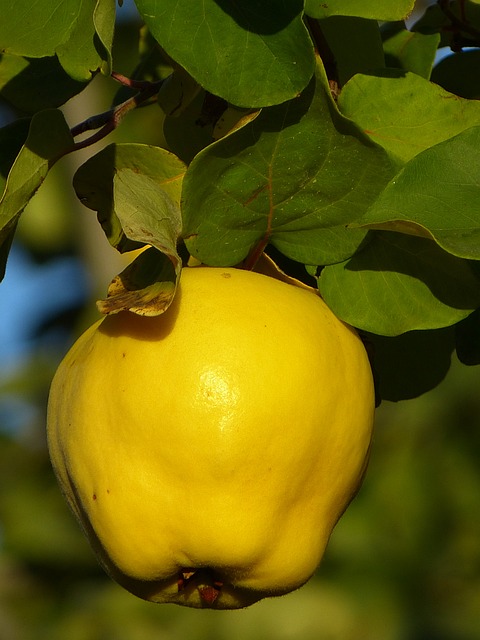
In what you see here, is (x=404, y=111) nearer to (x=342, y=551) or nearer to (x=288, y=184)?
(x=288, y=184)

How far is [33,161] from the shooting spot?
0.96m

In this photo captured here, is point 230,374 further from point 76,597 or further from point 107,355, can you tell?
point 76,597

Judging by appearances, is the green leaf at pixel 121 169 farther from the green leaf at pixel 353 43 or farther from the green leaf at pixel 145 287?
the green leaf at pixel 353 43

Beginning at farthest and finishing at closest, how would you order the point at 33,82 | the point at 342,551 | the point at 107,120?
the point at 342,551
the point at 33,82
the point at 107,120

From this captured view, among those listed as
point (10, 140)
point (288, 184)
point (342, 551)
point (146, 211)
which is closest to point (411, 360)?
point (288, 184)

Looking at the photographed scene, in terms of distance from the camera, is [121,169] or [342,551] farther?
[342,551]

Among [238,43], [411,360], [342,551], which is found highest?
[238,43]

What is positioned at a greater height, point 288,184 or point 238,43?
point 238,43

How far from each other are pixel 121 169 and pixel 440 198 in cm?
30

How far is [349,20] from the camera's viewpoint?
3.47 feet

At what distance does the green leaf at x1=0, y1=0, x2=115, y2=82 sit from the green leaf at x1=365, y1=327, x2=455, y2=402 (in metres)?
0.42

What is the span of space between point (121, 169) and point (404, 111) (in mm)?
276

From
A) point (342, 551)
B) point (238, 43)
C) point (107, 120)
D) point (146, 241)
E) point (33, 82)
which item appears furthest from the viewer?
point (342, 551)

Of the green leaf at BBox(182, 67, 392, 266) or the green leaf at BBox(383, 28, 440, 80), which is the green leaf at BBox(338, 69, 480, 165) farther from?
the green leaf at BBox(383, 28, 440, 80)
